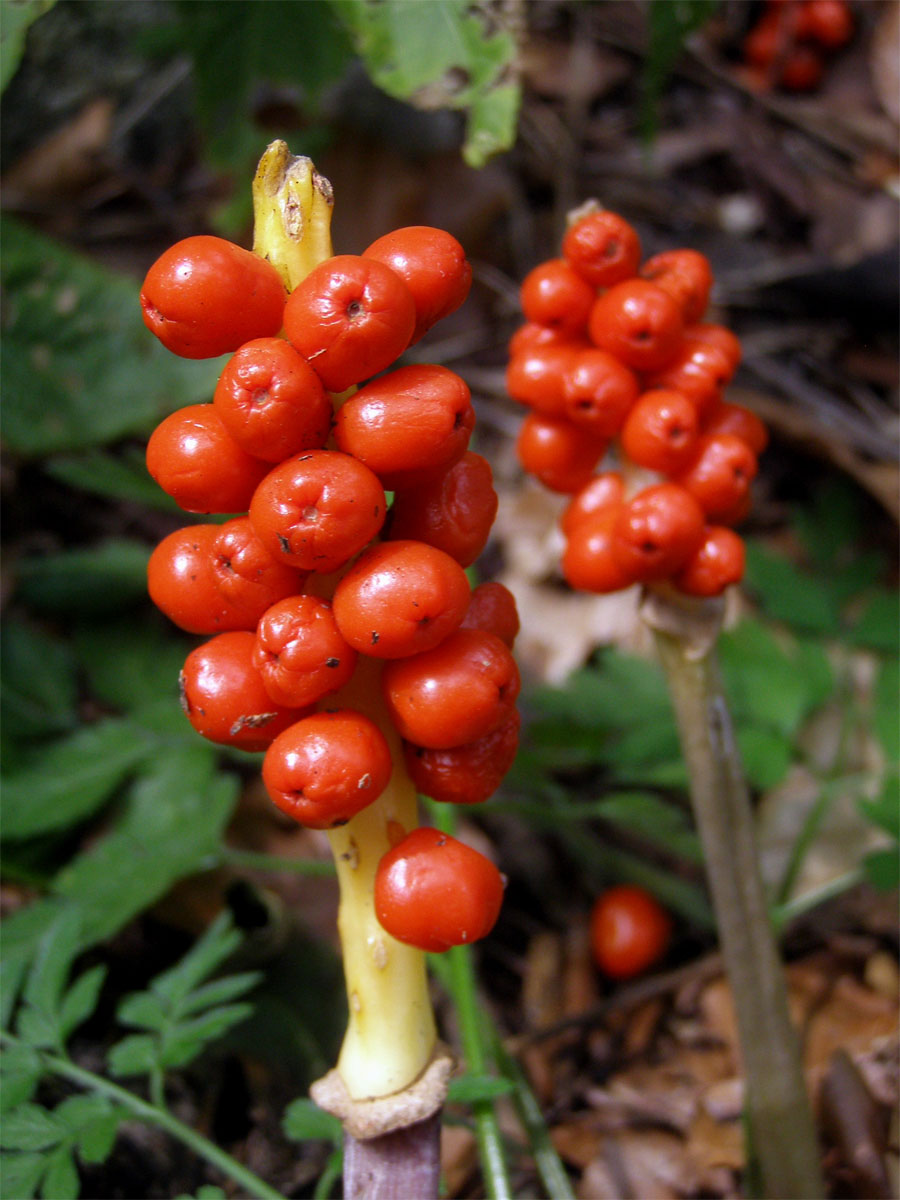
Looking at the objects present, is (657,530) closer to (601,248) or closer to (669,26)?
(601,248)

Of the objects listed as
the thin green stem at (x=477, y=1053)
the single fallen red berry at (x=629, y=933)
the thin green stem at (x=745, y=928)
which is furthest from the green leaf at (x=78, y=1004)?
the single fallen red berry at (x=629, y=933)

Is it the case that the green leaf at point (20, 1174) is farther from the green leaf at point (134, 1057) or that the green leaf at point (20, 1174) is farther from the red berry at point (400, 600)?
the red berry at point (400, 600)

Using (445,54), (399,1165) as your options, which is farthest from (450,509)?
(445,54)

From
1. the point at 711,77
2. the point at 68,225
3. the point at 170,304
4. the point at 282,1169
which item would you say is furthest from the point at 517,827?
the point at 711,77

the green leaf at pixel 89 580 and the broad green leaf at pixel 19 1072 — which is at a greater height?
the broad green leaf at pixel 19 1072

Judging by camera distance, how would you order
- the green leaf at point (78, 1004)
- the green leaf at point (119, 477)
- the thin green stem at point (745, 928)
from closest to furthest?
the green leaf at point (78, 1004), the thin green stem at point (745, 928), the green leaf at point (119, 477)
